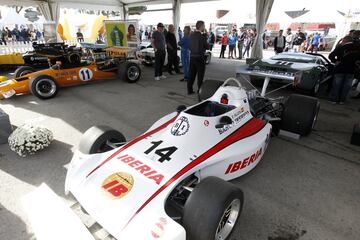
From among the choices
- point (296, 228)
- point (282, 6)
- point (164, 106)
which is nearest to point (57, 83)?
point (164, 106)

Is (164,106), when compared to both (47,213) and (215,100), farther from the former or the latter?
(47,213)

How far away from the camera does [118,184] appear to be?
205cm

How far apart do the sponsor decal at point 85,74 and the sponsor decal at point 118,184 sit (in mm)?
5401

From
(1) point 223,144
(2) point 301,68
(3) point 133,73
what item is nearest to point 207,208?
(1) point 223,144

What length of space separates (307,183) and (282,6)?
9.72 m

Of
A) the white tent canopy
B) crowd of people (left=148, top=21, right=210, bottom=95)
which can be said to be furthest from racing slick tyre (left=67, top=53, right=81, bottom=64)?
the white tent canopy

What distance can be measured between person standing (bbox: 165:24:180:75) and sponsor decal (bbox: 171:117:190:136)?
6.28 metres

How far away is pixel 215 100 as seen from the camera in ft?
10.8

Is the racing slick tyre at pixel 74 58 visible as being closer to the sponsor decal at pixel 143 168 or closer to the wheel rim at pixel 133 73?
the wheel rim at pixel 133 73

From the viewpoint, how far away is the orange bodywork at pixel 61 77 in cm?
569

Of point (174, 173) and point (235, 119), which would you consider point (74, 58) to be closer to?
point (235, 119)

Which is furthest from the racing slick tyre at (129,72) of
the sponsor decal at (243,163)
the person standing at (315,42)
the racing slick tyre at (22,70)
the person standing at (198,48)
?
the person standing at (315,42)

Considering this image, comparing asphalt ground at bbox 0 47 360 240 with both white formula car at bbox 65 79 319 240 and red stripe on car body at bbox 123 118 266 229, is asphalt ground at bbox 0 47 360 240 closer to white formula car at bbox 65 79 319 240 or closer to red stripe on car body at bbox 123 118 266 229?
white formula car at bbox 65 79 319 240

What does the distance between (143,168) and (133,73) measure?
5.98m
